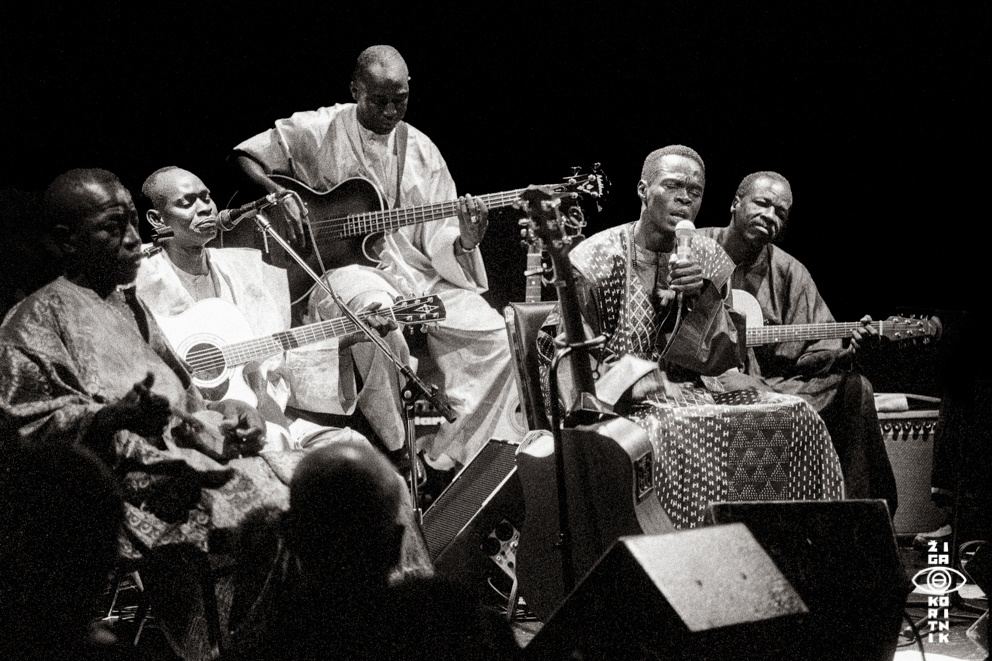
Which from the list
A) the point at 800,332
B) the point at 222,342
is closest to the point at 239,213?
the point at 222,342

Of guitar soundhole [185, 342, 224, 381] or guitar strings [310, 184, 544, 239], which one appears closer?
guitar soundhole [185, 342, 224, 381]

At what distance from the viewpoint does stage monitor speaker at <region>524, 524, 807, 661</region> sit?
1.96m

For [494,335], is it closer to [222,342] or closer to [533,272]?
[222,342]

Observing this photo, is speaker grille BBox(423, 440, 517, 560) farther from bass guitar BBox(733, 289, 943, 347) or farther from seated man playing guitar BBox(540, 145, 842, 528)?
bass guitar BBox(733, 289, 943, 347)

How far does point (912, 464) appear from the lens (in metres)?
5.18

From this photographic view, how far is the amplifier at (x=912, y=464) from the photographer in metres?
5.16

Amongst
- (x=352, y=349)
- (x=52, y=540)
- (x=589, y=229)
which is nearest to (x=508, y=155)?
(x=589, y=229)

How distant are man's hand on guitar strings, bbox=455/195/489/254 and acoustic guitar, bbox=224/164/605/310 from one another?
1.2 inches

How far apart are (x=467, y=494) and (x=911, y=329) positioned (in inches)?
105

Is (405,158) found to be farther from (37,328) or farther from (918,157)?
(918,157)

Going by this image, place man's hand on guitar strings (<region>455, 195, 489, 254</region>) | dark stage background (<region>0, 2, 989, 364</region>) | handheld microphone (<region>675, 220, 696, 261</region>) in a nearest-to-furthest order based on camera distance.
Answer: handheld microphone (<region>675, 220, 696, 261</region>) < man's hand on guitar strings (<region>455, 195, 489, 254</region>) < dark stage background (<region>0, 2, 989, 364</region>)

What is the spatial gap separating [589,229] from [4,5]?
3.44 meters

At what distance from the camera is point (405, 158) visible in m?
5.04

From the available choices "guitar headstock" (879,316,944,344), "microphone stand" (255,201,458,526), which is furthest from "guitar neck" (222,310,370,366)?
"guitar headstock" (879,316,944,344)
